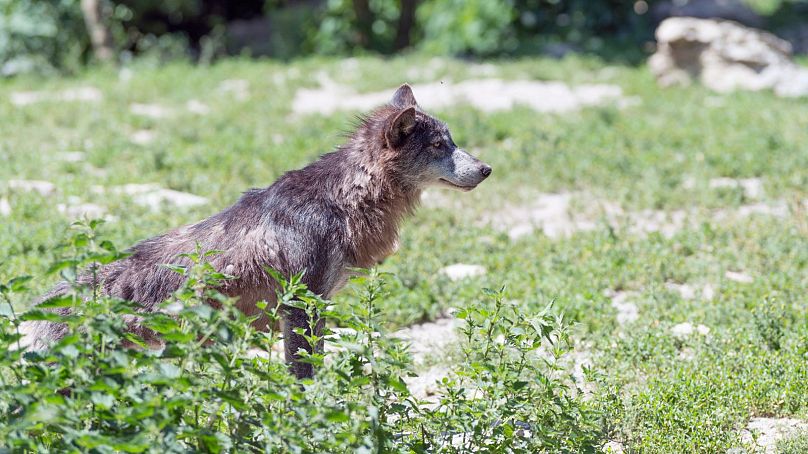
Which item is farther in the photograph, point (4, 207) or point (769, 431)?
point (4, 207)

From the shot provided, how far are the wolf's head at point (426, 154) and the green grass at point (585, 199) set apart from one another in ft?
2.52

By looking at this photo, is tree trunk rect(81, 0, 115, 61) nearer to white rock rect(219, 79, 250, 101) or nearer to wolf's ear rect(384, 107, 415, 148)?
white rock rect(219, 79, 250, 101)

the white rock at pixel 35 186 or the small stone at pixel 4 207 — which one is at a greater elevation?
the small stone at pixel 4 207

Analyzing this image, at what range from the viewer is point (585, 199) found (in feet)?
27.8

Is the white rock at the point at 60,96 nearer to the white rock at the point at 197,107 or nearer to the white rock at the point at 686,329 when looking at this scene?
the white rock at the point at 197,107

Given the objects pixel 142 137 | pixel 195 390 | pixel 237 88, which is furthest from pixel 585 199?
pixel 237 88

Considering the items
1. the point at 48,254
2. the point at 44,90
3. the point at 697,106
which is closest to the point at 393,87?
the point at 697,106

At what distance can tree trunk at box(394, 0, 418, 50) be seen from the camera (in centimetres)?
1628

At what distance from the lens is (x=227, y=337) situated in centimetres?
313

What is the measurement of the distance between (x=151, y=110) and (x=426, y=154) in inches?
300

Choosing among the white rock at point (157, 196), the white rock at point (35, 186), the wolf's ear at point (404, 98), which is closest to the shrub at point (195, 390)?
the wolf's ear at point (404, 98)

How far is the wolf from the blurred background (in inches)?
401

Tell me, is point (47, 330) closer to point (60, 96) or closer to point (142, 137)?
point (142, 137)

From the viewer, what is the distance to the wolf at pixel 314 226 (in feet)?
14.5
